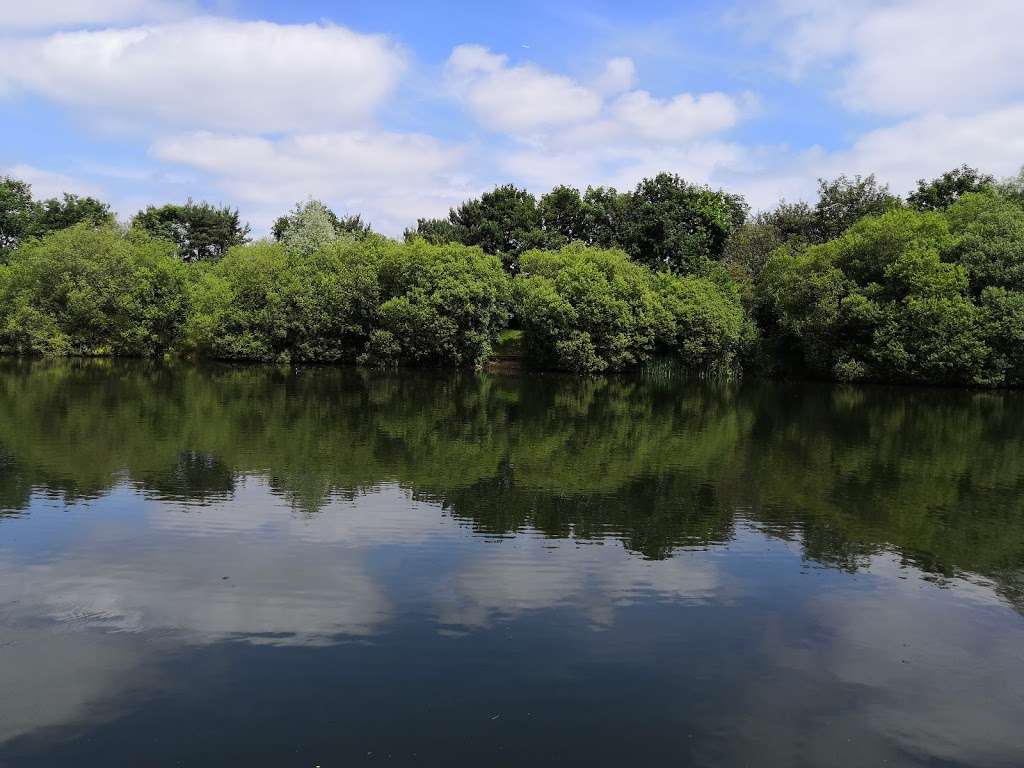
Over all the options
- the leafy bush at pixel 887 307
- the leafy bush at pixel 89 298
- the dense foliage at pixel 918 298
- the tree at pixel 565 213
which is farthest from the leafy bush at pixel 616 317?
the leafy bush at pixel 89 298

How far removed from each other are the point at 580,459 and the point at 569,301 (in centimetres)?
3411

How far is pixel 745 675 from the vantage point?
831cm

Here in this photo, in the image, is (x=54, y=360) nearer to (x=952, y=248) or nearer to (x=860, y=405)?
(x=860, y=405)

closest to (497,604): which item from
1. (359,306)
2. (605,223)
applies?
(359,306)

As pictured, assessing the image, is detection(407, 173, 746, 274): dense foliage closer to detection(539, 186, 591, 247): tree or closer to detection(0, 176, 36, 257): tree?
detection(539, 186, 591, 247): tree

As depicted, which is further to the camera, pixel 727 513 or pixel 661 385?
pixel 661 385

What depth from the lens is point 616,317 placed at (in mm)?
53781

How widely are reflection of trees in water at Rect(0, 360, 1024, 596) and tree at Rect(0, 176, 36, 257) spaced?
43939 millimetres

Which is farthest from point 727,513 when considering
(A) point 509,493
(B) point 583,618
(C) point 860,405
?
(C) point 860,405

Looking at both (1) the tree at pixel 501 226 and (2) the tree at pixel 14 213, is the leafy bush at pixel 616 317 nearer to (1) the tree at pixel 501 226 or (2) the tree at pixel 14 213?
(1) the tree at pixel 501 226

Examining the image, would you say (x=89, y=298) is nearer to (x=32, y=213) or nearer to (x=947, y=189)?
(x=32, y=213)

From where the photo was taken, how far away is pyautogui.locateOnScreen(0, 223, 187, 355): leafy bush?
53.3 metres

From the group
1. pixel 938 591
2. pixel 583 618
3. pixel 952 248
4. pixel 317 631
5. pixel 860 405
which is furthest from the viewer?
pixel 952 248

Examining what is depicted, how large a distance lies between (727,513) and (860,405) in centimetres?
2525
